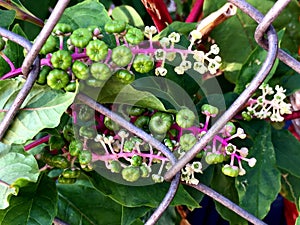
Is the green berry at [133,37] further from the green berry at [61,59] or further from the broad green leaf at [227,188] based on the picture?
the broad green leaf at [227,188]

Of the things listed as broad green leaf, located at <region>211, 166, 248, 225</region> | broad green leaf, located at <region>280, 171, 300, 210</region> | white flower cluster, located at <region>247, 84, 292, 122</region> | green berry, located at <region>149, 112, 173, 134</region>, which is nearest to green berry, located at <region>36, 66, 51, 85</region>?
green berry, located at <region>149, 112, 173, 134</region>

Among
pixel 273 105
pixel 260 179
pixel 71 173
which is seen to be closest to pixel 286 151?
pixel 260 179

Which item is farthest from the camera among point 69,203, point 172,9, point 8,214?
point 172,9

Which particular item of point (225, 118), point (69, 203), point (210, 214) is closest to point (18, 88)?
point (225, 118)

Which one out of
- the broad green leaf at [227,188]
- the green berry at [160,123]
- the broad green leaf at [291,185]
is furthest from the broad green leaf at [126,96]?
the broad green leaf at [291,185]

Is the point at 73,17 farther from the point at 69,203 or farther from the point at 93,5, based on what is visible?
the point at 69,203

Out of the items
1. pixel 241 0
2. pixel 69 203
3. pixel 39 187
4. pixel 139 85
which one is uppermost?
pixel 241 0

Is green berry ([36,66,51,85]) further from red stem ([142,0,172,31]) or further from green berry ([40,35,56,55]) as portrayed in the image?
red stem ([142,0,172,31])
